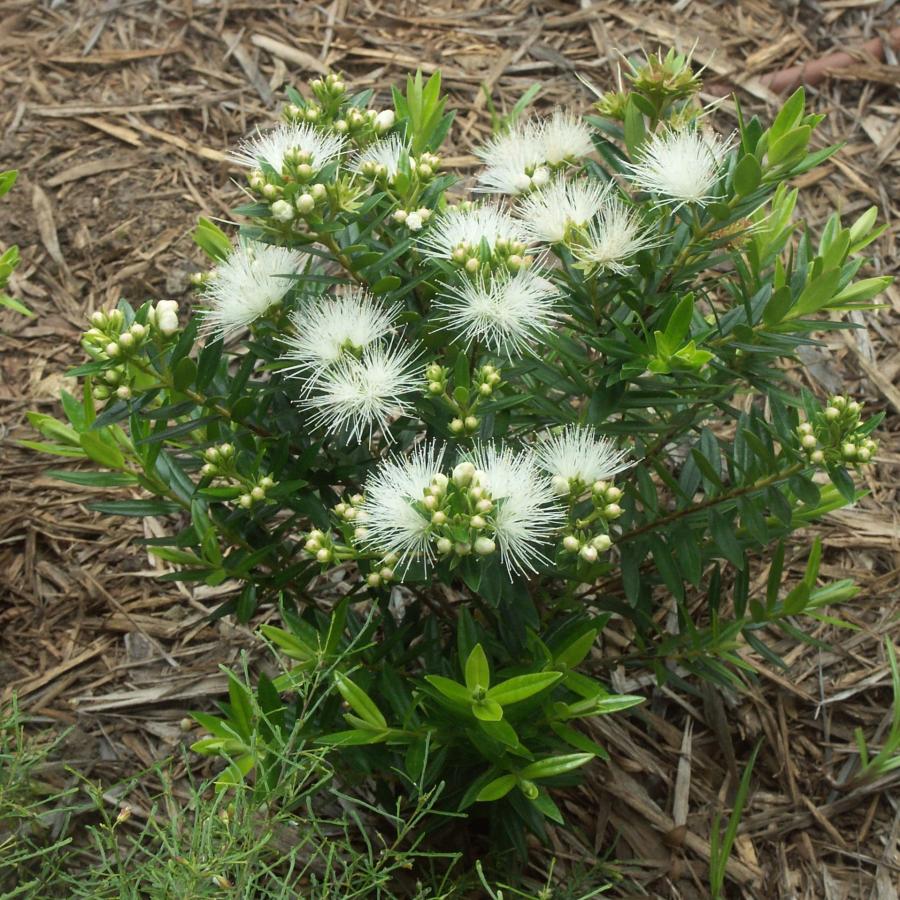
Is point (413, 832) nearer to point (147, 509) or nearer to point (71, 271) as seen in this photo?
point (147, 509)

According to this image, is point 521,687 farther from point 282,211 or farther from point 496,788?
point 282,211

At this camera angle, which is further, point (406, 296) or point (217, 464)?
point (406, 296)

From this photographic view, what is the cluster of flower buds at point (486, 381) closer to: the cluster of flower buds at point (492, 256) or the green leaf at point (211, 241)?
the cluster of flower buds at point (492, 256)

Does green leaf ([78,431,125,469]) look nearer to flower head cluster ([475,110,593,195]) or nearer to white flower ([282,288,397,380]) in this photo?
white flower ([282,288,397,380])

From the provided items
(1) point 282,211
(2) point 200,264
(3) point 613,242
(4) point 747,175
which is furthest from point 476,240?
(2) point 200,264

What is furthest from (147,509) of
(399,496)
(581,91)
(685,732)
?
(581,91)

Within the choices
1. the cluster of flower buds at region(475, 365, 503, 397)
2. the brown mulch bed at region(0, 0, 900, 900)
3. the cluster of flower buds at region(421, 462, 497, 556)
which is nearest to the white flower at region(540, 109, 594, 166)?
the cluster of flower buds at region(475, 365, 503, 397)
